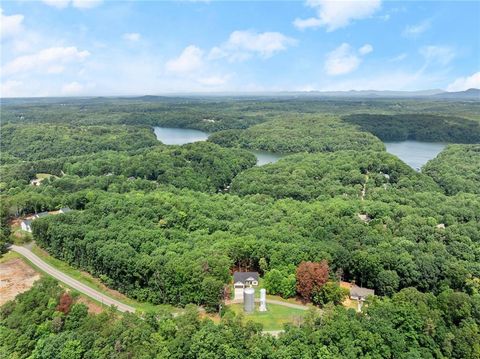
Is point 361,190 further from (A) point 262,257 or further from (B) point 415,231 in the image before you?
(A) point 262,257

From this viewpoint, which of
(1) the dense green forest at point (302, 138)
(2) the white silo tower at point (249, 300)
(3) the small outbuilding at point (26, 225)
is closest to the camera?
(2) the white silo tower at point (249, 300)

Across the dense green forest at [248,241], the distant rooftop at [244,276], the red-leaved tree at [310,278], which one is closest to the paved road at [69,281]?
the dense green forest at [248,241]

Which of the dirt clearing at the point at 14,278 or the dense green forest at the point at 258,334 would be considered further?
the dirt clearing at the point at 14,278

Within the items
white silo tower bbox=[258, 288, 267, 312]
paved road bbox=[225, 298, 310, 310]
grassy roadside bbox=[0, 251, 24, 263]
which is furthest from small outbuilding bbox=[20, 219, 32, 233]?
white silo tower bbox=[258, 288, 267, 312]

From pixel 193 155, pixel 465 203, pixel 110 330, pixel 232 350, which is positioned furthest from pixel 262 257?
pixel 193 155

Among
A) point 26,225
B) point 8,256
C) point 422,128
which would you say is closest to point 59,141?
point 26,225

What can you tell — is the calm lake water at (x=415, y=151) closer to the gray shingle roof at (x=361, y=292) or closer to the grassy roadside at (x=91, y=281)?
the gray shingle roof at (x=361, y=292)

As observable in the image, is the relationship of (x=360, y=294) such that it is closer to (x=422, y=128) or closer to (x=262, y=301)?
(x=262, y=301)
